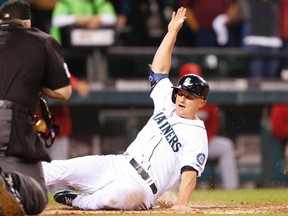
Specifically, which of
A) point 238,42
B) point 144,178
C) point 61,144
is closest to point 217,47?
point 238,42

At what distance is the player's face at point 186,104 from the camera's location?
7766 millimetres

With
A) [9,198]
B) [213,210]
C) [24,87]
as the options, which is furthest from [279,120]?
[9,198]

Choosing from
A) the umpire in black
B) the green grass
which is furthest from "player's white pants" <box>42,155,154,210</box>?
the green grass

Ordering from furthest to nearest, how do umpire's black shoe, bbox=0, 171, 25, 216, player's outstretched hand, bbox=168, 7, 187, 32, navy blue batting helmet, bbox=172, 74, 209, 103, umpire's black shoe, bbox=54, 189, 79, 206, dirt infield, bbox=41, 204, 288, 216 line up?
1. player's outstretched hand, bbox=168, 7, 187, 32
2. umpire's black shoe, bbox=54, 189, 79, 206
3. navy blue batting helmet, bbox=172, 74, 209, 103
4. dirt infield, bbox=41, 204, 288, 216
5. umpire's black shoe, bbox=0, 171, 25, 216

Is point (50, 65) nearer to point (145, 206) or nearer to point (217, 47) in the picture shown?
point (145, 206)

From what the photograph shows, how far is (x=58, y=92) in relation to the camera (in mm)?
6535

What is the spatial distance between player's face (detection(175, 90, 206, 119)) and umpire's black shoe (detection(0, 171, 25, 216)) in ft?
6.39

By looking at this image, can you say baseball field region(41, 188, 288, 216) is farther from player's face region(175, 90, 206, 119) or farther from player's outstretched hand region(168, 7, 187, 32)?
player's outstretched hand region(168, 7, 187, 32)

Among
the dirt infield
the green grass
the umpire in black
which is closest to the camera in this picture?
the umpire in black

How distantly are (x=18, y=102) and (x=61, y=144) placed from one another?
6.05 m

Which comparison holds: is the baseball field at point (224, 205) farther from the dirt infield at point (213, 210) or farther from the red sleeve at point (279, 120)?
the red sleeve at point (279, 120)

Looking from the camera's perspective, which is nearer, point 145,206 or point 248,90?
point 145,206

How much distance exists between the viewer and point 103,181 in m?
7.77

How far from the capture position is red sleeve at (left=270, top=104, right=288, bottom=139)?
13.1 meters
